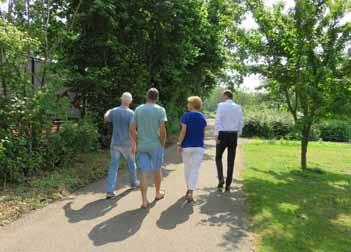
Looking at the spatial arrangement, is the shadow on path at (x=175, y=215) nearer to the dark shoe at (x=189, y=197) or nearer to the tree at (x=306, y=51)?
the dark shoe at (x=189, y=197)

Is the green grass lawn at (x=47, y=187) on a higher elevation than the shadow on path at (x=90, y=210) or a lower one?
higher

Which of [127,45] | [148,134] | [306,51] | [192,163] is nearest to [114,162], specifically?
[148,134]

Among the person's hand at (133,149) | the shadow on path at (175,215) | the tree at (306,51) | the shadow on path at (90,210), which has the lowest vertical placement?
the shadow on path at (90,210)

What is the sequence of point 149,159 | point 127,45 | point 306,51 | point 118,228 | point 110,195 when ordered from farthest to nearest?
point 127,45 → point 306,51 → point 110,195 → point 149,159 → point 118,228

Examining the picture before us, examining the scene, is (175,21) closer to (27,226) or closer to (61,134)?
(61,134)

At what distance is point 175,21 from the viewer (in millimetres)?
13156

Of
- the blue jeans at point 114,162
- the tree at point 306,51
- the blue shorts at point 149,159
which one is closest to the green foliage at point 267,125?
the tree at point 306,51

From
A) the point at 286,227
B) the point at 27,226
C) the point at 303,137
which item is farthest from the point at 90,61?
the point at 286,227

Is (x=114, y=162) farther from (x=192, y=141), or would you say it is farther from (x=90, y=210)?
(x=192, y=141)

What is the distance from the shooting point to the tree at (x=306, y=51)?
1008cm

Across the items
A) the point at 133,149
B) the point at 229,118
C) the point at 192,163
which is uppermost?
the point at 229,118

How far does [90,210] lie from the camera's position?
640 centimetres

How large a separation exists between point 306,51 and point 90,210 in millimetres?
6868

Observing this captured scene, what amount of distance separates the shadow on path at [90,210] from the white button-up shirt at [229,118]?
7.98ft
